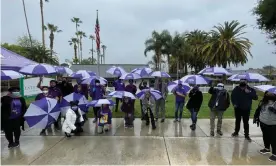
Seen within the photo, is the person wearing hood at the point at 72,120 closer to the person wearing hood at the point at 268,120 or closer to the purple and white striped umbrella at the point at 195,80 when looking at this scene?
the purple and white striped umbrella at the point at 195,80

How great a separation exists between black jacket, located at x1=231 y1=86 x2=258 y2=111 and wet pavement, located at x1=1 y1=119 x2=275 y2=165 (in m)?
0.92

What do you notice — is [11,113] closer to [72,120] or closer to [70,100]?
[72,120]

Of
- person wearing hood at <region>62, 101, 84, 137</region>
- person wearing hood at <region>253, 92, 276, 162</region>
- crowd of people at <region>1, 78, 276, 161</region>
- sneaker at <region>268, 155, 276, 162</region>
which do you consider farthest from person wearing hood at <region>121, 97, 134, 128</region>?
sneaker at <region>268, 155, 276, 162</region>

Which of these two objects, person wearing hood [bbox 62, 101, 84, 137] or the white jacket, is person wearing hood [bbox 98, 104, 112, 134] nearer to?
person wearing hood [bbox 62, 101, 84, 137]

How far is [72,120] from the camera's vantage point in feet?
25.3

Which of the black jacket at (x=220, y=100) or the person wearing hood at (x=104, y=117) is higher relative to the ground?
the black jacket at (x=220, y=100)

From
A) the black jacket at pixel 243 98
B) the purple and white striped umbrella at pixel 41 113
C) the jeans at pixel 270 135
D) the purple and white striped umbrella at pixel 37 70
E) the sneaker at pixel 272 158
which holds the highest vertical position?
the purple and white striped umbrella at pixel 37 70

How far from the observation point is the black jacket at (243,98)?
24.1ft

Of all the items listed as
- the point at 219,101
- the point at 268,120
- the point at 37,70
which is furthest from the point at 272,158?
the point at 37,70

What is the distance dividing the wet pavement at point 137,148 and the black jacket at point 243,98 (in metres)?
0.92

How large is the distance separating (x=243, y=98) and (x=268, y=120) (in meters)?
1.39

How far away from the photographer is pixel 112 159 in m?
5.84

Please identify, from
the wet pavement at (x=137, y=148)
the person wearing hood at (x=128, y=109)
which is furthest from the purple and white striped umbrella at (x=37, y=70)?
the person wearing hood at (x=128, y=109)

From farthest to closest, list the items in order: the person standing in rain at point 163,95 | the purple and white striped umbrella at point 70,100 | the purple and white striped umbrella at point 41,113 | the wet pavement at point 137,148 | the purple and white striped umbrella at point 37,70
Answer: the person standing in rain at point 163,95 < the purple and white striped umbrella at point 37,70 < the purple and white striped umbrella at point 70,100 < the purple and white striped umbrella at point 41,113 < the wet pavement at point 137,148
